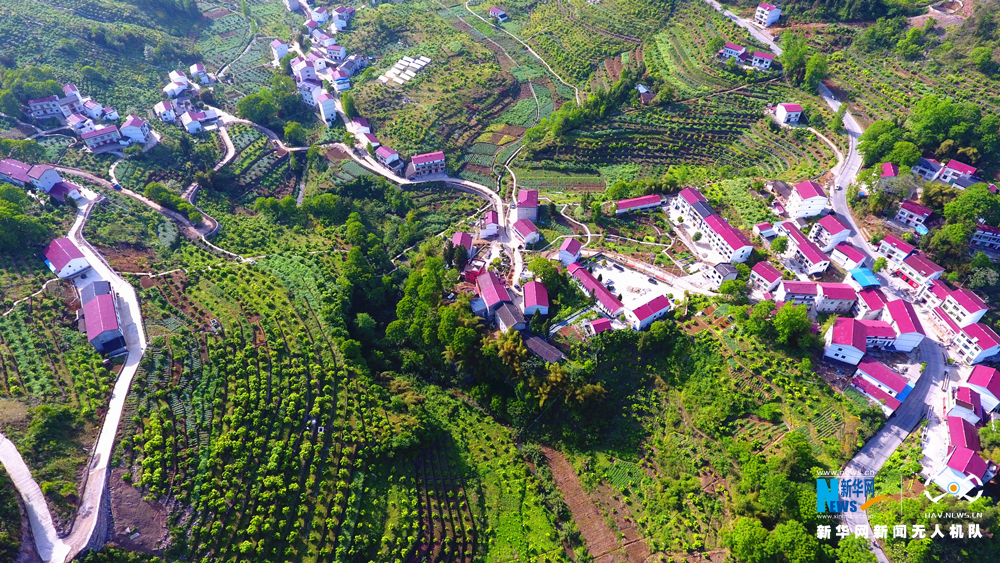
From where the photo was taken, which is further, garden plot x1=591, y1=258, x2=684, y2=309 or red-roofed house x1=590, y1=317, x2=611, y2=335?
garden plot x1=591, y1=258, x2=684, y2=309

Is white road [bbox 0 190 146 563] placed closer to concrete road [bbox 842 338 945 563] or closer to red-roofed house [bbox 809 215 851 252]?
concrete road [bbox 842 338 945 563]

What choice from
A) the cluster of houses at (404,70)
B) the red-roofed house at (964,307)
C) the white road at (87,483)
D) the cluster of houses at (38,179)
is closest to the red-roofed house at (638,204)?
the red-roofed house at (964,307)

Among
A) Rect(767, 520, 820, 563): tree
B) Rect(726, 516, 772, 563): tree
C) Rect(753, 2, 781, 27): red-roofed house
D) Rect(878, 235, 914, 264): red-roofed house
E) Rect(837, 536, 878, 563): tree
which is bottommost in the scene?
Rect(726, 516, 772, 563): tree

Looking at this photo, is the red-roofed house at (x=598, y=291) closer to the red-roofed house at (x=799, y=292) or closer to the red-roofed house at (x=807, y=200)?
the red-roofed house at (x=799, y=292)

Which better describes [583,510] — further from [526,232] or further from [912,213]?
[912,213]

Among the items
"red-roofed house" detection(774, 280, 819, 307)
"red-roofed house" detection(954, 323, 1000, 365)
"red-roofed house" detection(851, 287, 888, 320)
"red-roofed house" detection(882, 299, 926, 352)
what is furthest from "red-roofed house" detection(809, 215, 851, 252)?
"red-roofed house" detection(954, 323, 1000, 365)

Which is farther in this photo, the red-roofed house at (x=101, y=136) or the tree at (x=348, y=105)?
the tree at (x=348, y=105)
